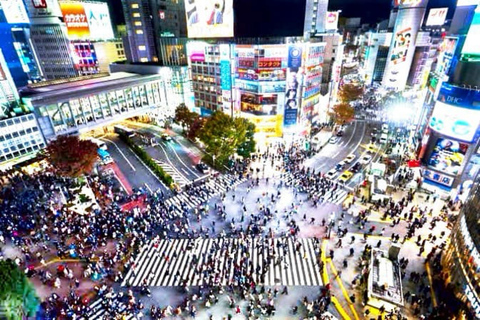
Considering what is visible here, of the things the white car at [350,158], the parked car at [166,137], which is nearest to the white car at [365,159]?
the white car at [350,158]

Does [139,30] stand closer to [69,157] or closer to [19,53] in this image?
[19,53]

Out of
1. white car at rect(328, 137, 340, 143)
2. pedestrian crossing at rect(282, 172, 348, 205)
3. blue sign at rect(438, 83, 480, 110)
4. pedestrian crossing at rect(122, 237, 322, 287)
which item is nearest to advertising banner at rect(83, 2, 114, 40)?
white car at rect(328, 137, 340, 143)

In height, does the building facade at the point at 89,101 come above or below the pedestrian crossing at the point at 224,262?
above

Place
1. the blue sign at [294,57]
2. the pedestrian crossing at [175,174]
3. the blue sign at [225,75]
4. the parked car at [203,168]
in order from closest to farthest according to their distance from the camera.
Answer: the pedestrian crossing at [175,174], the parked car at [203,168], the blue sign at [294,57], the blue sign at [225,75]

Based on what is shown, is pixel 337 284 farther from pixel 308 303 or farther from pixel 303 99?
pixel 303 99

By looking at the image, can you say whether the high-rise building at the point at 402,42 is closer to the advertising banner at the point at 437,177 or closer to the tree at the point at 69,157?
the advertising banner at the point at 437,177

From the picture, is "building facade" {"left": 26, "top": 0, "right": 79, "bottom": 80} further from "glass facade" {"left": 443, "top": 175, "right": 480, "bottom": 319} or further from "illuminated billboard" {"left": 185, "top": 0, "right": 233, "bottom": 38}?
"glass facade" {"left": 443, "top": 175, "right": 480, "bottom": 319}

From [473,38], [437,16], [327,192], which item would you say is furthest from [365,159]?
[437,16]
